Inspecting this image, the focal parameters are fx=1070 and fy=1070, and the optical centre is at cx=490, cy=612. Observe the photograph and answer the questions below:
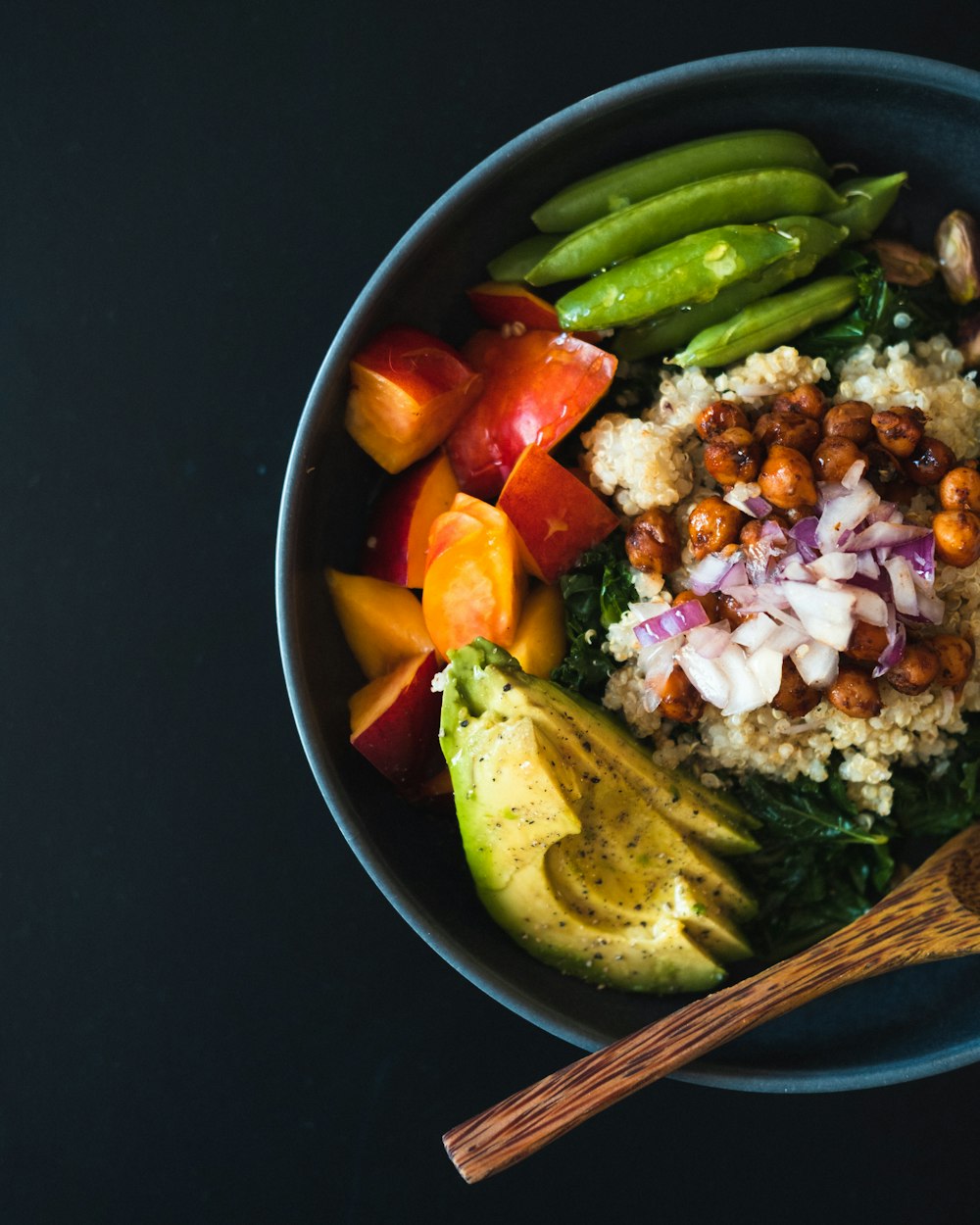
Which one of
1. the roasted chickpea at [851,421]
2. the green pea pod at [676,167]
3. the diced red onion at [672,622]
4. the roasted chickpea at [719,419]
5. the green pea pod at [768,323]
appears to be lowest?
Result: the diced red onion at [672,622]

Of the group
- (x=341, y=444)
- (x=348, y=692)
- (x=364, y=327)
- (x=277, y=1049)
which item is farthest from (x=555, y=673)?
(x=277, y=1049)

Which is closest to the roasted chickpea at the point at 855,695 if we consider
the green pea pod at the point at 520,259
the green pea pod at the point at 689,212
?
the green pea pod at the point at 689,212

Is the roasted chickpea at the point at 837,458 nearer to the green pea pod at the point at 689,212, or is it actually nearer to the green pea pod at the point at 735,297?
the green pea pod at the point at 735,297

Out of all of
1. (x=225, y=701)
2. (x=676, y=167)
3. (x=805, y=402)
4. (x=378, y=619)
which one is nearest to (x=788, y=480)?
(x=805, y=402)

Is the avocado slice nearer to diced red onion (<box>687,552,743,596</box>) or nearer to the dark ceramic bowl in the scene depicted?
the dark ceramic bowl

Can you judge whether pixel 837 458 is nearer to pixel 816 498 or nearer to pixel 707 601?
pixel 816 498

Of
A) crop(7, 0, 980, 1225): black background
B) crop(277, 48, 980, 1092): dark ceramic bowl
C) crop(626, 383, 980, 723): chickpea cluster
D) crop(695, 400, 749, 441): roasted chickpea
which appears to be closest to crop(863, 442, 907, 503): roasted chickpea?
crop(626, 383, 980, 723): chickpea cluster

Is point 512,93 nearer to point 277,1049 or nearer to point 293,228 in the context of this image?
point 293,228
